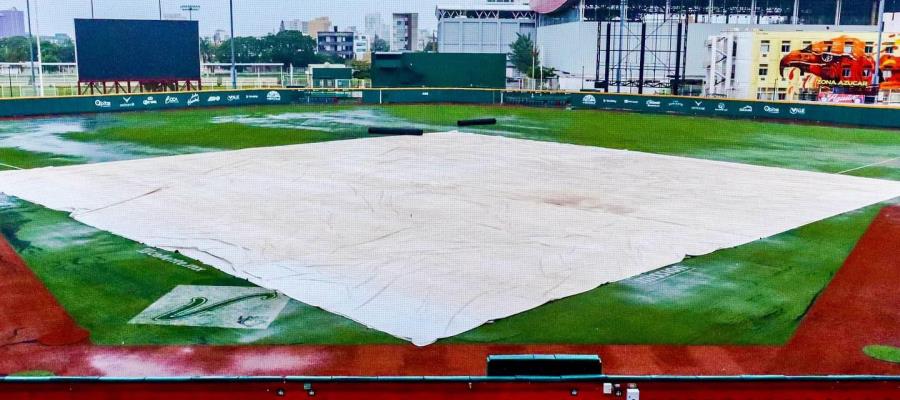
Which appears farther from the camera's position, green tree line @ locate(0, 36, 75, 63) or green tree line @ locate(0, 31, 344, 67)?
green tree line @ locate(0, 31, 344, 67)

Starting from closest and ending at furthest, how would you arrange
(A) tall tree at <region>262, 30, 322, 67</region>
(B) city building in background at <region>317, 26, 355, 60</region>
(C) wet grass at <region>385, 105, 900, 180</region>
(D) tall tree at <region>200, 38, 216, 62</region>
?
(C) wet grass at <region>385, 105, 900, 180</region> → (A) tall tree at <region>262, 30, 322, 67</region> → (D) tall tree at <region>200, 38, 216, 62</region> → (B) city building in background at <region>317, 26, 355, 60</region>

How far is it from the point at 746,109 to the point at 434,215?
112ft

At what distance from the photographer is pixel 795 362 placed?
10.3 metres

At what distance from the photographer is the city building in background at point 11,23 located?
449ft

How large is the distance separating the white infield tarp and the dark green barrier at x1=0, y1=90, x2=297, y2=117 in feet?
70.5

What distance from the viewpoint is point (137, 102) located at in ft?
161

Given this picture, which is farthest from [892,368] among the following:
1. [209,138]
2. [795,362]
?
[209,138]

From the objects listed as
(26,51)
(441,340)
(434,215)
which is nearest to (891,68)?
(434,215)

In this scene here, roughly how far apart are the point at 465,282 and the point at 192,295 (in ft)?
14.7

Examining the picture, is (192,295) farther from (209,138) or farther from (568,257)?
(209,138)

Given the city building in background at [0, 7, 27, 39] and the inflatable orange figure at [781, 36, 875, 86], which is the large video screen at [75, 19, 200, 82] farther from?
the city building in background at [0, 7, 27, 39]

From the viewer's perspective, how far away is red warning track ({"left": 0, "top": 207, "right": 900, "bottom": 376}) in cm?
992

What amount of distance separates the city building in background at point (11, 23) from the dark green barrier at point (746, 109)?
11653 centimetres

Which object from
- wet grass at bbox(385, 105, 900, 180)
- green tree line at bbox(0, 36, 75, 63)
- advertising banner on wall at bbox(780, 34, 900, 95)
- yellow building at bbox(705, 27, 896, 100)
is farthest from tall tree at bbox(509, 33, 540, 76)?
green tree line at bbox(0, 36, 75, 63)
